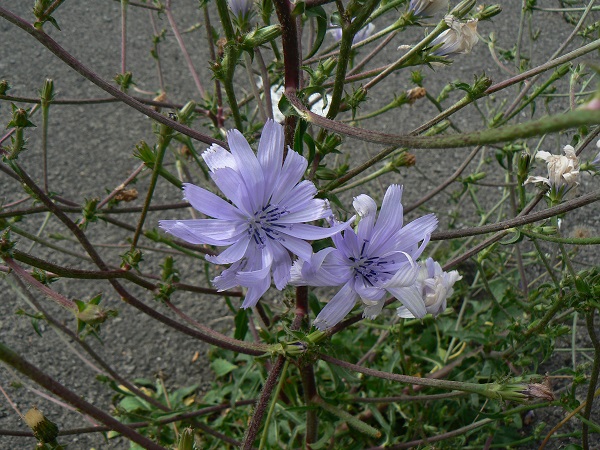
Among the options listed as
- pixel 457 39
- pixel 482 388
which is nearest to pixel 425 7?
pixel 457 39

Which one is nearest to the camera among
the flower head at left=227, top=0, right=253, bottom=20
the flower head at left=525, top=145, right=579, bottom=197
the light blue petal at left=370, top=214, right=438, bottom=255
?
the light blue petal at left=370, top=214, right=438, bottom=255

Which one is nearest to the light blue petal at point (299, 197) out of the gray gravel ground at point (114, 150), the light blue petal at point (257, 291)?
the light blue petal at point (257, 291)

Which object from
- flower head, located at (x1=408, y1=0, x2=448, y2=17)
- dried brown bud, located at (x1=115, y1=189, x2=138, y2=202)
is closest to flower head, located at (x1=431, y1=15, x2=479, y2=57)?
flower head, located at (x1=408, y1=0, x2=448, y2=17)

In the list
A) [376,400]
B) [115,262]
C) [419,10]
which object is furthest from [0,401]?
[419,10]

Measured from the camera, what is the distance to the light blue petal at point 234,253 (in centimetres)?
94

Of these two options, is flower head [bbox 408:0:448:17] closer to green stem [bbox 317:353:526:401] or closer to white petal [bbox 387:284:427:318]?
white petal [bbox 387:284:427:318]

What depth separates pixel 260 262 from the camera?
984 mm

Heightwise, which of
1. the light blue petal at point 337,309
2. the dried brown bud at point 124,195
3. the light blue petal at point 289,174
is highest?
the dried brown bud at point 124,195

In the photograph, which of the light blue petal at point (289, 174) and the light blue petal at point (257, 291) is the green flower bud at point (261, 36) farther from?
the light blue petal at point (257, 291)

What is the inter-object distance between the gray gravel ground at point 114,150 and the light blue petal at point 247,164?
1171 millimetres

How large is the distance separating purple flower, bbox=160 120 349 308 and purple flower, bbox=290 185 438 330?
62mm

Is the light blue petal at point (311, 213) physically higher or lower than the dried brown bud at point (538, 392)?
higher

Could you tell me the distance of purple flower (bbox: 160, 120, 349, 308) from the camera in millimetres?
932

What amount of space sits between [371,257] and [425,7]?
0.49m
